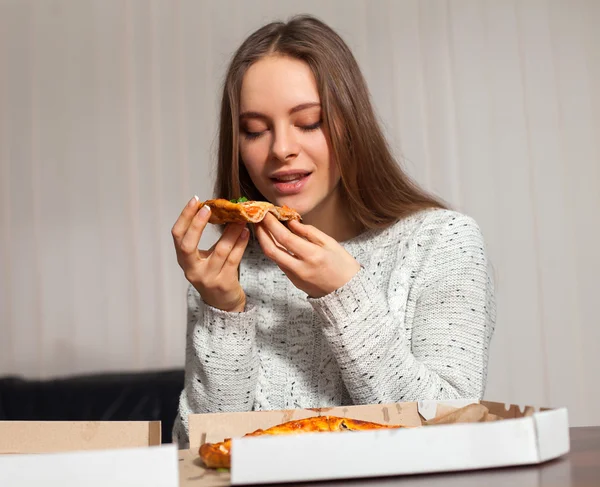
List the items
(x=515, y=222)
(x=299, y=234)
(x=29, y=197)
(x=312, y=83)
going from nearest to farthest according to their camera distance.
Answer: (x=299, y=234)
(x=312, y=83)
(x=515, y=222)
(x=29, y=197)

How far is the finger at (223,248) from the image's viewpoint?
144cm

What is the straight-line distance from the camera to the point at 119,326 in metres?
3.53

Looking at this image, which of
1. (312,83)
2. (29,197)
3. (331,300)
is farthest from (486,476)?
(29,197)

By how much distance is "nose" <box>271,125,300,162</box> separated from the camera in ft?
4.99

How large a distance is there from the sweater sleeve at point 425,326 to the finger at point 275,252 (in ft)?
0.30

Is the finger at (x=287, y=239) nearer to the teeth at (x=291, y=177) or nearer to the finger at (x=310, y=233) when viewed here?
the finger at (x=310, y=233)

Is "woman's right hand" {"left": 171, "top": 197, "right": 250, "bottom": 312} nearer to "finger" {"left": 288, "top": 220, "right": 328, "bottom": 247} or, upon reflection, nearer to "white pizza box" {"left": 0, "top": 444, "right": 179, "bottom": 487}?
"finger" {"left": 288, "top": 220, "right": 328, "bottom": 247}

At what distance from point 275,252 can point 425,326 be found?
339 mm

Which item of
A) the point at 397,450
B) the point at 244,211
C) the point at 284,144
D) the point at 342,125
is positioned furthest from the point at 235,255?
the point at 397,450

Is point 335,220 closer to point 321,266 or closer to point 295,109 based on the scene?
point 295,109

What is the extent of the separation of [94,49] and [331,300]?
9.38 feet

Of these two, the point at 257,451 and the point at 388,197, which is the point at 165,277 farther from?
the point at 257,451

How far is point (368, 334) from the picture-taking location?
1260 millimetres

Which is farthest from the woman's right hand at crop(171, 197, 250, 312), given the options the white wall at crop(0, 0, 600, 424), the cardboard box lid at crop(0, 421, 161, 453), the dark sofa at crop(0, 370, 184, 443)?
the white wall at crop(0, 0, 600, 424)
